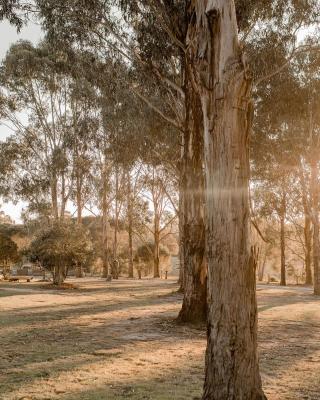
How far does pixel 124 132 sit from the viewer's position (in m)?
20.9

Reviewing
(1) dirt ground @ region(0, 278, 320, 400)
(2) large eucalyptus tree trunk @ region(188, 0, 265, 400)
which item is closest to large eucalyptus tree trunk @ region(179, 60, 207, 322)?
(1) dirt ground @ region(0, 278, 320, 400)

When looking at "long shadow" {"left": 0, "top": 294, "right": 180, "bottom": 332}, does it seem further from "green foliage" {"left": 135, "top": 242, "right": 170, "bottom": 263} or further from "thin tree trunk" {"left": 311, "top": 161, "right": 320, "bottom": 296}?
"green foliage" {"left": 135, "top": 242, "right": 170, "bottom": 263}

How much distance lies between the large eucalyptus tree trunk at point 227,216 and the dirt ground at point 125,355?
933mm

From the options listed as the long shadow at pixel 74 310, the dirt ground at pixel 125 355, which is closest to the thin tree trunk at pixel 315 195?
the long shadow at pixel 74 310

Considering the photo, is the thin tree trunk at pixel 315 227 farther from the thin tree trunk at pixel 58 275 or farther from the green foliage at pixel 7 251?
the green foliage at pixel 7 251

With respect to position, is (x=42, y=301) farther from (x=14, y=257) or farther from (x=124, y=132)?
(x=14, y=257)

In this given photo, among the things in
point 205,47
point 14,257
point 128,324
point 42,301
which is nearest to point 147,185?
point 14,257

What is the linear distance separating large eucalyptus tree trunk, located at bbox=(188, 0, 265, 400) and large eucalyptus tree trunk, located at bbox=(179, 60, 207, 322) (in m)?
6.07

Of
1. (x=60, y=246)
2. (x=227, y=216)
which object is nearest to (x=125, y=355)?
(x=227, y=216)

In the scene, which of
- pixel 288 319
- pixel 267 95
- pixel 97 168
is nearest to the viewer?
pixel 288 319

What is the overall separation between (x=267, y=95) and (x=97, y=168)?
13761mm

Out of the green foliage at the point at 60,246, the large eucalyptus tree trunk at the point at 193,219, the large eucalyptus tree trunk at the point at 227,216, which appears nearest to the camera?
the large eucalyptus tree trunk at the point at 227,216

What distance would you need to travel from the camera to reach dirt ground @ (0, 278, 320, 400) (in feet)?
16.6

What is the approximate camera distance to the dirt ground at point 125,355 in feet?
16.6
